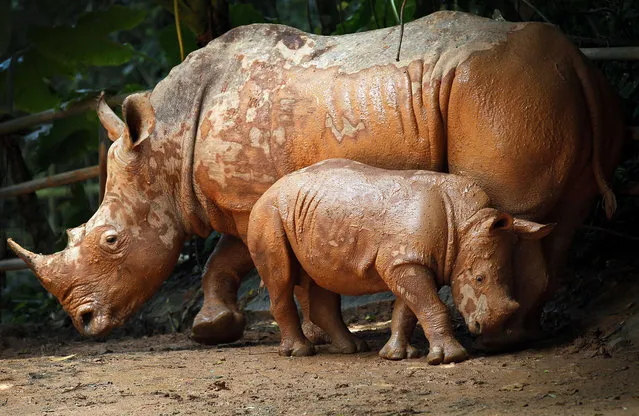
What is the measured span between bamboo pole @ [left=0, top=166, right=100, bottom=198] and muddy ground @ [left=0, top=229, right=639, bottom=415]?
1472 mm

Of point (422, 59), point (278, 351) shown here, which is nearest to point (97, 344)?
point (278, 351)

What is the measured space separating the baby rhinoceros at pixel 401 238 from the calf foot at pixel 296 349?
0.99 feet

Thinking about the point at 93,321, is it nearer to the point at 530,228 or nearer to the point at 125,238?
the point at 125,238

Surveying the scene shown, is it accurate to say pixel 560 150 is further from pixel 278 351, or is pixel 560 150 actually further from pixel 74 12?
pixel 74 12

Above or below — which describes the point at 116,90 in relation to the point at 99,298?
above

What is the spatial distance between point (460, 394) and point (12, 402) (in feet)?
5.57

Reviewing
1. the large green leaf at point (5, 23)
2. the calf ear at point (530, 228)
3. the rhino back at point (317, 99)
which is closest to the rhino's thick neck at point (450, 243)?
the calf ear at point (530, 228)

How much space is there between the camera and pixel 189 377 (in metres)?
4.18

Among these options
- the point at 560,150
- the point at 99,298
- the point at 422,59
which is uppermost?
the point at 422,59

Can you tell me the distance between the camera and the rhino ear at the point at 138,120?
4.98m

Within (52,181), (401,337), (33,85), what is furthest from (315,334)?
(33,85)

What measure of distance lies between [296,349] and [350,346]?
0.25m

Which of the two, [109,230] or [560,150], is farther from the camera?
[109,230]

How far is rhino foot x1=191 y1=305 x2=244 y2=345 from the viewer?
516cm
